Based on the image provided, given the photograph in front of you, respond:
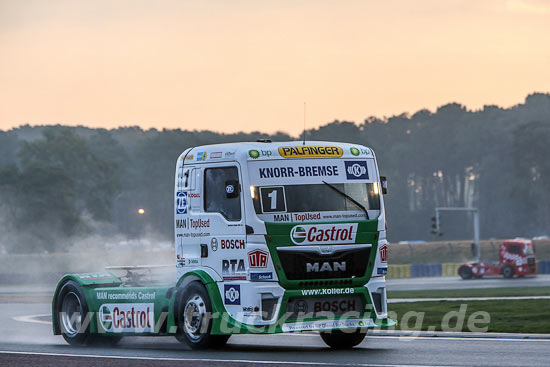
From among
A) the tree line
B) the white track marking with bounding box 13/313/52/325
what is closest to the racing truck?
the white track marking with bounding box 13/313/52/325

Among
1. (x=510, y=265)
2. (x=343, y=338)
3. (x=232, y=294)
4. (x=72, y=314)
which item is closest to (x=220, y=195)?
(x=232, y=294)

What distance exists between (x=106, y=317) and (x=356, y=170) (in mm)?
5103

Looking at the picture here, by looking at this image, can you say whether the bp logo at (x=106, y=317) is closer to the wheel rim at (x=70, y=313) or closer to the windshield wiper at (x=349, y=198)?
the wheel rim at (x=70, y=313)

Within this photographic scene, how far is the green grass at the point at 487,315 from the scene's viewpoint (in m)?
→ 20.4

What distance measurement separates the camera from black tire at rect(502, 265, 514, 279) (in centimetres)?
5631

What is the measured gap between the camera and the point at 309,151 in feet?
49.9

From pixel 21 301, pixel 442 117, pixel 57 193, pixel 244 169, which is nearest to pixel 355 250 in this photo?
pixel 244 169

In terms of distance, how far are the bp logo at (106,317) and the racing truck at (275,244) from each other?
121 centimetres

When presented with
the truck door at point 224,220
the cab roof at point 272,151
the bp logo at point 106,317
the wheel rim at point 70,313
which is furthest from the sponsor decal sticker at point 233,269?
the wheel rim at point 70,313

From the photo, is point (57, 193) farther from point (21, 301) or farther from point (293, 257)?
point (293, 257)

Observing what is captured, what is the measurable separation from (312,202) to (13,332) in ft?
33.7

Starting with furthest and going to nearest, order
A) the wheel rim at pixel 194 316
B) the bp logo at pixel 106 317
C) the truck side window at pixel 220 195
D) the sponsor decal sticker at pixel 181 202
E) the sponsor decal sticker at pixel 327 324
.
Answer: the bp logo at pixel 106 317
the sponsor decal sticker at pixel 181 202
the wheel rim at pixel 194 316
the truck side window at pixel 220 195
the sponsor decal sticker at pixel 327 324

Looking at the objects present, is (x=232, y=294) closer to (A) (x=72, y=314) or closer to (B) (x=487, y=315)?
(A) (x=72, y=314)

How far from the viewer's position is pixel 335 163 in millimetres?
15211
